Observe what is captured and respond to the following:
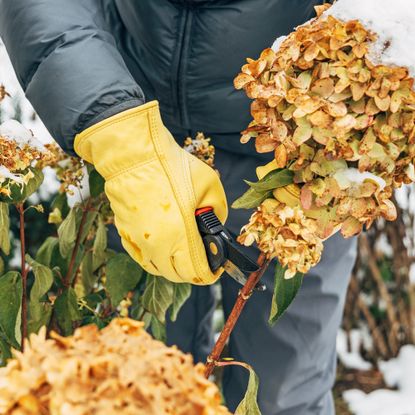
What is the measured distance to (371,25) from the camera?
725 millimetres

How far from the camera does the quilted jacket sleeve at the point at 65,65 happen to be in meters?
0.96

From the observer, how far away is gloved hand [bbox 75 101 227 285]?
93 centimetres

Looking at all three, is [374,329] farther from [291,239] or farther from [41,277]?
[291,239]

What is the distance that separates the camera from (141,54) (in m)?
1.23

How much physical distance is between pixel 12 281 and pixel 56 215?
216 mm

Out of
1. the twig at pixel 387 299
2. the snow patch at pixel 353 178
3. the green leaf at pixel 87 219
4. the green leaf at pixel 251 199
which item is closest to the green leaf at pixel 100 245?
the green leaf at pixel 87 219

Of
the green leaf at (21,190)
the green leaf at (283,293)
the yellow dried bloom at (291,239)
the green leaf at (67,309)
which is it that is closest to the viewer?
the yellow dried bloom at (291,239)

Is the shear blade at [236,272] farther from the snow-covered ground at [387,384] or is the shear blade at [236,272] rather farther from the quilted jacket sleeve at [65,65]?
the snow-covered ground at [387,384]

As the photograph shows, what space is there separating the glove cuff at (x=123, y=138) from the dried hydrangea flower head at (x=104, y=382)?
0.44 meters

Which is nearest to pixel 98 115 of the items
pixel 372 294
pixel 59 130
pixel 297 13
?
pixel 59 130

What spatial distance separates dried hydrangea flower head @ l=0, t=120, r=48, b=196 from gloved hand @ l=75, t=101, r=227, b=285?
7cm

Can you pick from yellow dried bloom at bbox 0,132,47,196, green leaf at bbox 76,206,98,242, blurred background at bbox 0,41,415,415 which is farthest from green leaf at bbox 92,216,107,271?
blurred background at bbox 0,41,415,415

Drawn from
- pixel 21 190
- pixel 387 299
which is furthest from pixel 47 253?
pixel 387 299

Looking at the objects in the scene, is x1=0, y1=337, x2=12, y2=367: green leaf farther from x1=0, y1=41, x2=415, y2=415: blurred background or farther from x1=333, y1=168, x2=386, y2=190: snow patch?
x1=0, y1=41, x2=415, y2=415: blurred background
